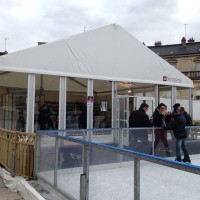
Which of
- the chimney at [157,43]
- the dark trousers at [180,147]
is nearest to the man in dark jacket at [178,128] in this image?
the dark trousers at [180,147]

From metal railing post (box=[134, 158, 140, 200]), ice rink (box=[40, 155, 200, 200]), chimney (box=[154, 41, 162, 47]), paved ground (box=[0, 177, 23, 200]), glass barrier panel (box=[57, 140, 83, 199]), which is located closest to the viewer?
ice rink (box=[40, 155, 200, 200])

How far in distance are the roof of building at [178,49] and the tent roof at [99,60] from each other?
35.1 meters

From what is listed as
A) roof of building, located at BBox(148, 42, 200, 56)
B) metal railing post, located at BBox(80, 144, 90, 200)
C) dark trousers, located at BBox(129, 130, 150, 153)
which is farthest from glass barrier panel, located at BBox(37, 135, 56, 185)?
roof of building, located at BBox(148, 42, 200, 56)

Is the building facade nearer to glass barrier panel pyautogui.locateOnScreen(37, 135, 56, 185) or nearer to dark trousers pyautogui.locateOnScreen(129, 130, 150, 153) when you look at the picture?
dark trousers pyautogui.locateOnScreen(129, 130, 150, 153)

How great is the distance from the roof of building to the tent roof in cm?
3505

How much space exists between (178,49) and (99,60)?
40.3 metres

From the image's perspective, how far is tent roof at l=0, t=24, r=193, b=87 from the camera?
10594 mm

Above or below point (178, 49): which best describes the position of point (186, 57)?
below

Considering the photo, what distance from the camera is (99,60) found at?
1236 cm

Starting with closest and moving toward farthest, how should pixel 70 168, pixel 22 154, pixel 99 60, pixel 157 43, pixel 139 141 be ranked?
pixel 70 168 < pixel 22 154 < pixel 139 141 < pixel 99 60 < pixel 157 43

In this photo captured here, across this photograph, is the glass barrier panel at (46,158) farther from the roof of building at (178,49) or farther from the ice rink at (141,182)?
the roof of building at (178,49)

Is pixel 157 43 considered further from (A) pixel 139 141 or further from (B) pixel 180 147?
(A) pixel 139 141

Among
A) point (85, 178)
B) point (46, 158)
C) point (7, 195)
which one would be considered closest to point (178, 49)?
point (46, 158)

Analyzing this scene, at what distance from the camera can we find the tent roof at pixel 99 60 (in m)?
10.6
